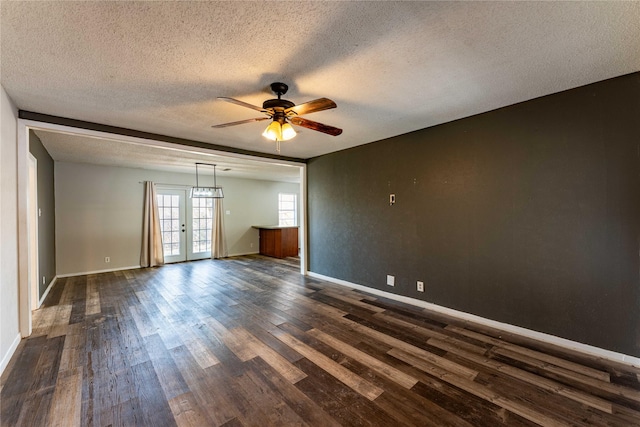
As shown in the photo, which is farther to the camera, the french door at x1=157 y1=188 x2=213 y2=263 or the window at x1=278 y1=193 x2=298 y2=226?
the window at x1=278 y1=193 x2=298 y2=226

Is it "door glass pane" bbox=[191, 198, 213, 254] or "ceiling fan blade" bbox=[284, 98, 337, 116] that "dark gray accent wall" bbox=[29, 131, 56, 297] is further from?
"ceiling fan blade" bbox=[284, 98, 337, 116]

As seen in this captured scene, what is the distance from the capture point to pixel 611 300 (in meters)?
2.32

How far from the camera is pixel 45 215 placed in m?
4.41

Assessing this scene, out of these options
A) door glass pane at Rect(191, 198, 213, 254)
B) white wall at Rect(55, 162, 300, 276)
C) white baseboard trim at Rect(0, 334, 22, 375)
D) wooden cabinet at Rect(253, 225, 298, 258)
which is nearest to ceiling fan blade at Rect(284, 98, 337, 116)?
white baseboard trim at Rect(0, 334, 22, 375)

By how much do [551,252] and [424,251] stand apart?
1.31m

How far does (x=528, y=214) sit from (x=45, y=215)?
22.6 feet

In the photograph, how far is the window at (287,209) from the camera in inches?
360

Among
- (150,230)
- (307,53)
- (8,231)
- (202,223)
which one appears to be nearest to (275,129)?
(307,53)

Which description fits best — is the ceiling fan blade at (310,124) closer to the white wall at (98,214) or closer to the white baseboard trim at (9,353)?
the white baseboard trim at (9,353)

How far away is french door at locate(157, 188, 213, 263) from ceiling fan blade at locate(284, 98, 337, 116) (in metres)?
5.89

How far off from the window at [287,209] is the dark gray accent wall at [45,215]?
5.48 m

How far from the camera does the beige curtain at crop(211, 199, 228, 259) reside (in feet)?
24.7

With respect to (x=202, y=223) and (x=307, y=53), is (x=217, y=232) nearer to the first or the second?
(x=202, y=223)

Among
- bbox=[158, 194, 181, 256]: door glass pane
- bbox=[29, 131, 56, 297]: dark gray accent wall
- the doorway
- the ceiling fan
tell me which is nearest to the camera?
the ceiling fan
